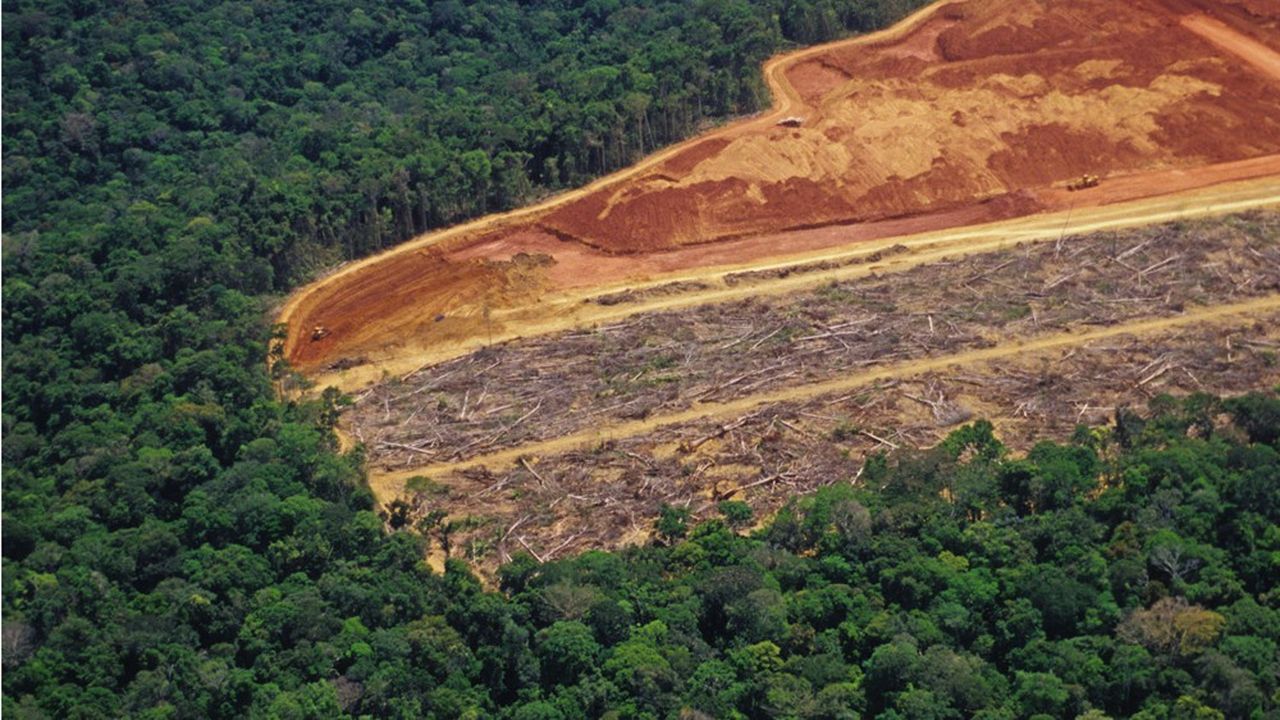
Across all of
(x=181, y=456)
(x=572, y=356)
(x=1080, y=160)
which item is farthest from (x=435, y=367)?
(x=1080, y=160)

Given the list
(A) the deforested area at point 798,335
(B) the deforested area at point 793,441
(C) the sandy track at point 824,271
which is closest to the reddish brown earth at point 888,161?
(C) the sandy track at point 824,271

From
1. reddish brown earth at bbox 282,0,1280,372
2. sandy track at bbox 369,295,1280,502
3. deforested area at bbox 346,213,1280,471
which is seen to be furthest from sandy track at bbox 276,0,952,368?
sandy track at bbox 369,295,1280,502

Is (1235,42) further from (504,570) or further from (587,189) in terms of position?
(504,570)

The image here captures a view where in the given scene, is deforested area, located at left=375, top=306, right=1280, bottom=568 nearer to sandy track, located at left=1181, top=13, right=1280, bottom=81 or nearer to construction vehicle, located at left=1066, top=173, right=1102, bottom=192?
construction vehicle, located at left=1066, top=173, right=1102, bottom=192

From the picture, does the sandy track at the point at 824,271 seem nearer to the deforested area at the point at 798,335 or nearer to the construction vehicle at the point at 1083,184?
the deforested area at the point at 798,335

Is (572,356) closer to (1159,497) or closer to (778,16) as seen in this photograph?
(1159,497)

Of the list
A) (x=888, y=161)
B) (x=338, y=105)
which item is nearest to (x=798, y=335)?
(x=888, y=161)

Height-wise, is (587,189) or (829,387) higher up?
(587,189)

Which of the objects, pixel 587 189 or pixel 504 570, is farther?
pixel 587 189
